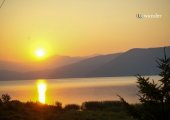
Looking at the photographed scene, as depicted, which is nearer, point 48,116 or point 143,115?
point 143,115

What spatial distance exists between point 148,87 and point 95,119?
14.2m

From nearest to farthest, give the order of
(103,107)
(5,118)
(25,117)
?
(5,118)
(25,117)
(103,107)

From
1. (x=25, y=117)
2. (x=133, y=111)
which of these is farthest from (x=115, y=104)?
(x=133, y=111)

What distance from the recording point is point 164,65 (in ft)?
43.9

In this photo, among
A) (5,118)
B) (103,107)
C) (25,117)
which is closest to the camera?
(5,118)

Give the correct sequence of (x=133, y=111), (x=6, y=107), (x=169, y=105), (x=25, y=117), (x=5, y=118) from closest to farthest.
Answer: (x=169, y=105) < (x=133, y=111) < (x=5, y=118) < (x=25, y=117) < (x=6, y=107)

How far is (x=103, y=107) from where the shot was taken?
41.1 meters

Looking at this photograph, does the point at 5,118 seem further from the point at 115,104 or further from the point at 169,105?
the point at 115,104

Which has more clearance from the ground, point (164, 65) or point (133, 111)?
point (164, 65)

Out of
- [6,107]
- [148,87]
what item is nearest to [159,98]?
[148,87]

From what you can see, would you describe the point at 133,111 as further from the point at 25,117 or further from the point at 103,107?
the point at 103,107

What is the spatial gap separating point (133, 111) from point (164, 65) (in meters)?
2.13

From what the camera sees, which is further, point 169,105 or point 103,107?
point 103,107

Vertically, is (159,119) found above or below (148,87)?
below
